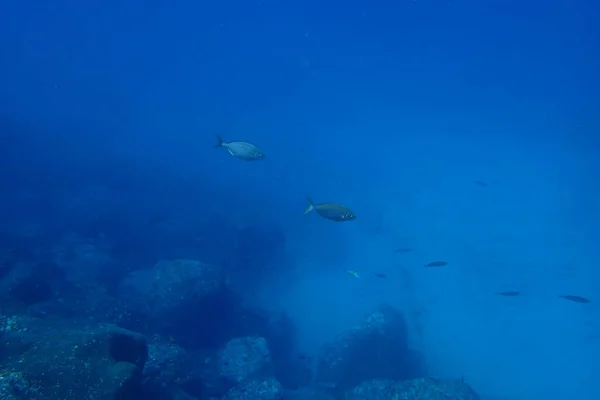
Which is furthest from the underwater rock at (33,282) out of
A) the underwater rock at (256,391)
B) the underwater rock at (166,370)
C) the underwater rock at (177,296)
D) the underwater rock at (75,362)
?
the underwater rock at (256,391)

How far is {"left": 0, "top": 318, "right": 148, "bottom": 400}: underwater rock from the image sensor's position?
5422 millimetres

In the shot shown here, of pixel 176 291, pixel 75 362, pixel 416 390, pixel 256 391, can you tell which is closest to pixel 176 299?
pixel 176 291

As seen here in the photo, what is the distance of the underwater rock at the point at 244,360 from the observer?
10.7m

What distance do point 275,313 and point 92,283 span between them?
7.76 m

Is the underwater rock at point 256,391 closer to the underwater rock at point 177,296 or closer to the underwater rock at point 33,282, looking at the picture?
the underwater rock at point 177,296

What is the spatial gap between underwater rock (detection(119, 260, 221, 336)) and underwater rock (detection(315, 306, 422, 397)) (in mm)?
4805

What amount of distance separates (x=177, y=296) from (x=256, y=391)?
4052 millimetres

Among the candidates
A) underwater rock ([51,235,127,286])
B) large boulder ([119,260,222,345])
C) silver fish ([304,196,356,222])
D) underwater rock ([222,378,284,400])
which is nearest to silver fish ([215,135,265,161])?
silver fish ([304,196,356,222])

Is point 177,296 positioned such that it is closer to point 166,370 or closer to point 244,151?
point 166,370

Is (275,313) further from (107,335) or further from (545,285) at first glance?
(545,285)

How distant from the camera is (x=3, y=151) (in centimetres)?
2648

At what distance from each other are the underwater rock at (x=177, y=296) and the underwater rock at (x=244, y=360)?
64.0 inches

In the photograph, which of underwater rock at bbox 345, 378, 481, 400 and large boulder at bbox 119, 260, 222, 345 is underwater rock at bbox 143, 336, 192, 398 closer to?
large boulder at bbox 119, 260, 222, 345

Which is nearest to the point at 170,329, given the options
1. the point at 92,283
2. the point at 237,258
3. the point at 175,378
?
the point at 175,378
